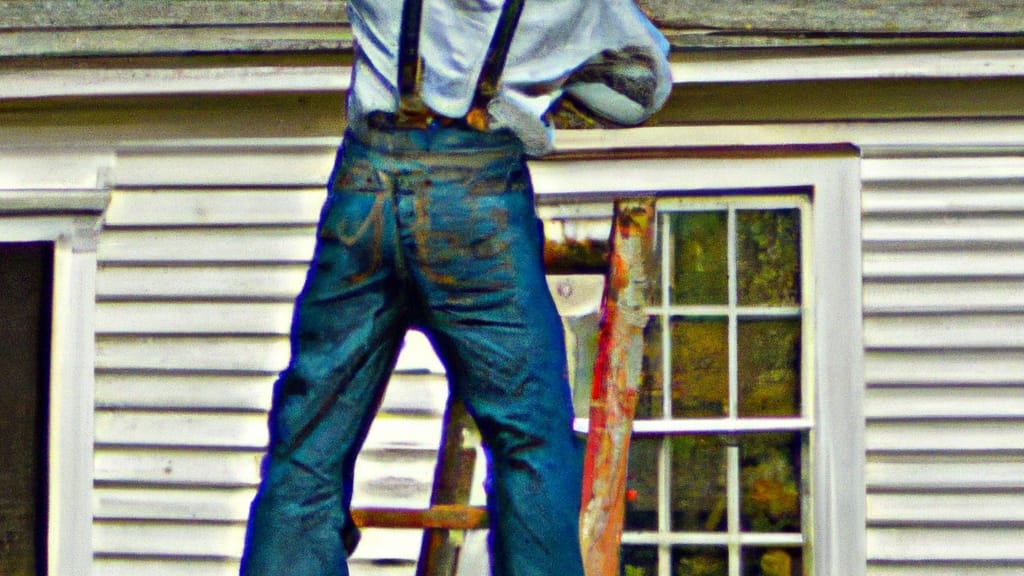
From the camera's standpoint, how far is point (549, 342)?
2.44m

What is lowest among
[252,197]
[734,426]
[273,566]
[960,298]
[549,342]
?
[273,566]

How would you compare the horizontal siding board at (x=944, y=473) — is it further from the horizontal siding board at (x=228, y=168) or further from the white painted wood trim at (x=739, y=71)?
the horizontal siding board at (x=228, y=168)

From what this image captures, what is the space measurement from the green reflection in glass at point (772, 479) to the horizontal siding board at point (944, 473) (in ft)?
0.80

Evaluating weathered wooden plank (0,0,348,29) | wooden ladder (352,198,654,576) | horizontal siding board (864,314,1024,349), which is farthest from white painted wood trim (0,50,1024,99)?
wooden ladder (352,198,654,576)

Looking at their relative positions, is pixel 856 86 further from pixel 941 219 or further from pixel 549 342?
pixel 549 342

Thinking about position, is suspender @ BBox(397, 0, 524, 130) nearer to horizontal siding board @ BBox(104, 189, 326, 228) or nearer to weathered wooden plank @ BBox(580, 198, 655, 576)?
weathered wooden plank @ BBox(580, 198, 655, 576)

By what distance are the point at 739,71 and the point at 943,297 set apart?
962 mm

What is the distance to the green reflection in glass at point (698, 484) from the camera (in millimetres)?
5230

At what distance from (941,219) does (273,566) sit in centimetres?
334

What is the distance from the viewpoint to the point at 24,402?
17.9 feet

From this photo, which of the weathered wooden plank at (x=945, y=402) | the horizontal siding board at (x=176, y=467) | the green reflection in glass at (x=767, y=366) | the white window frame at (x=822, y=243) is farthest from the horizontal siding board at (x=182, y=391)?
the weathered wooden plank at (x=945, y=402)

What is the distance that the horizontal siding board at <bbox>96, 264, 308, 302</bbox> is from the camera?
5.32 metres

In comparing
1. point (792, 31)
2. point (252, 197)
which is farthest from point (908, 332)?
point (252, 197)

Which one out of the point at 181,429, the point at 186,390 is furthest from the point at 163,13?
the point at 181,429
